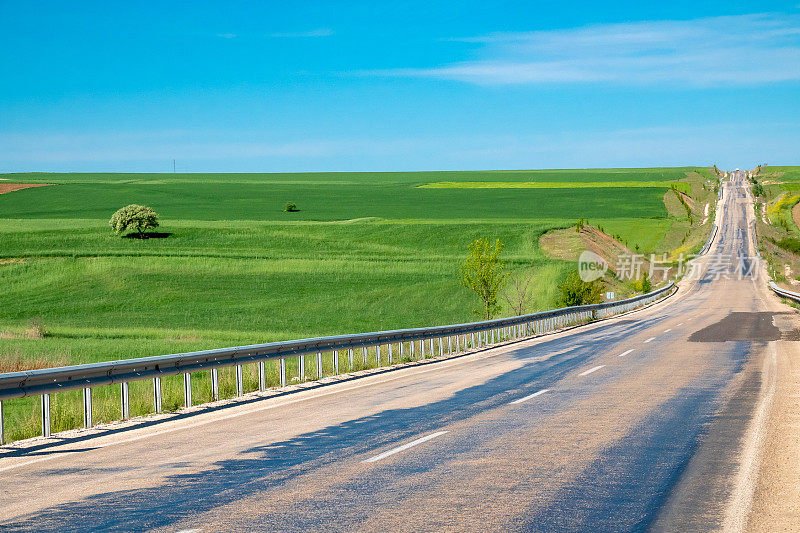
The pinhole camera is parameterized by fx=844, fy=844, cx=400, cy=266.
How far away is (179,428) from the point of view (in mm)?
11625

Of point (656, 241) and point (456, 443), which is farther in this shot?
point (656, 241)

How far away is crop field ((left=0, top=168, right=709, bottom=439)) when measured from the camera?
37.4m

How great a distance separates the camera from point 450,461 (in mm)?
9031

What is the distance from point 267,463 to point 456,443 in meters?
2.39

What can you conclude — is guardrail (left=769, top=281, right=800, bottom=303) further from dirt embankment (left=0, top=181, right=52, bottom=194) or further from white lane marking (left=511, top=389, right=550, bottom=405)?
dirt embankment (left=0, top=181, right=52, bottom=194)

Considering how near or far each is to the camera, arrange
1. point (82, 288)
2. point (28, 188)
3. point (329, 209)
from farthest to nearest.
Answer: point (28, 188) < point (329, 209) < point (82, 288)

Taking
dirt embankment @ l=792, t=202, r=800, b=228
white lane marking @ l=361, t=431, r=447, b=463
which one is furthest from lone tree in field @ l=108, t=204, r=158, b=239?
dirt embankment @ l=792, t=202, r=800, b=228

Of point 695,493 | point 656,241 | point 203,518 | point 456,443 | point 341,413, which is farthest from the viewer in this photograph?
point 656,241

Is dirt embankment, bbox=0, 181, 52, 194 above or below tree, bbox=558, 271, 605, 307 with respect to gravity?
above

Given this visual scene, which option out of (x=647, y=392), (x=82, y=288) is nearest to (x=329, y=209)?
(x=82, y=288)

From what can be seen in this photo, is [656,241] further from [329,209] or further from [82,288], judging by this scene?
[82,288]

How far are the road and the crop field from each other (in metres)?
3.07

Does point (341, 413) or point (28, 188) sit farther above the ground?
point (28, 188)

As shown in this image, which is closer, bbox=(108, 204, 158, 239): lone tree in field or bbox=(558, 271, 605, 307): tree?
bbox=(558, 271, 605, 307): tree
